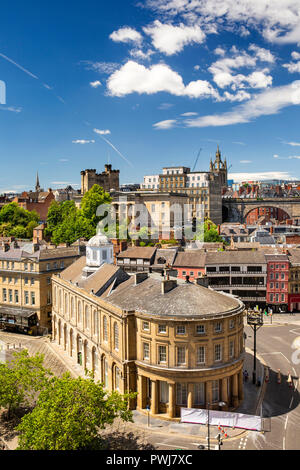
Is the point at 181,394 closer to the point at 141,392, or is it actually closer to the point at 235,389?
the point at 141,392

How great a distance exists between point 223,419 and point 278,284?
4735cm

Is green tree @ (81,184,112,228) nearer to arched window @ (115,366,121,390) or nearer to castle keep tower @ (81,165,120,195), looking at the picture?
castle keep tower @ (81,165,120,195)

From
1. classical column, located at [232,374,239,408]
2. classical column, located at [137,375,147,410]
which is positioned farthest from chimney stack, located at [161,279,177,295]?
classical column, located at [232,374,239,408]

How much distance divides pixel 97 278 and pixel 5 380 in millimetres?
18825

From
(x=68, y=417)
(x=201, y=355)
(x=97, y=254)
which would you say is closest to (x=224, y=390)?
(x=201, y=355)

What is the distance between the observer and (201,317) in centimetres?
3797

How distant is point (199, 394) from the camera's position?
3916 centimetres

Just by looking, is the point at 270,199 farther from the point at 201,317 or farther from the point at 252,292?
the point at 201,317

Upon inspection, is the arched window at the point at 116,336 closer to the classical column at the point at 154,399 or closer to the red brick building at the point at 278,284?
the classical column at the point at 154,399

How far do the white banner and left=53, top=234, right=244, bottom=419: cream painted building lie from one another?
101cm

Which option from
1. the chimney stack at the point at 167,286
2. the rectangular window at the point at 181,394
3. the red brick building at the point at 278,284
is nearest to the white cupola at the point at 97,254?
the chimney stack at the point at 167,286

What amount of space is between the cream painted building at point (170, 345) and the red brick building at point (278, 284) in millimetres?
39979

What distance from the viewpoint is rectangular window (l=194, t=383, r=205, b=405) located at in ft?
128

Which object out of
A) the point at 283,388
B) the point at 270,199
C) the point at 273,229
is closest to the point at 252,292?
the point at 283,388
